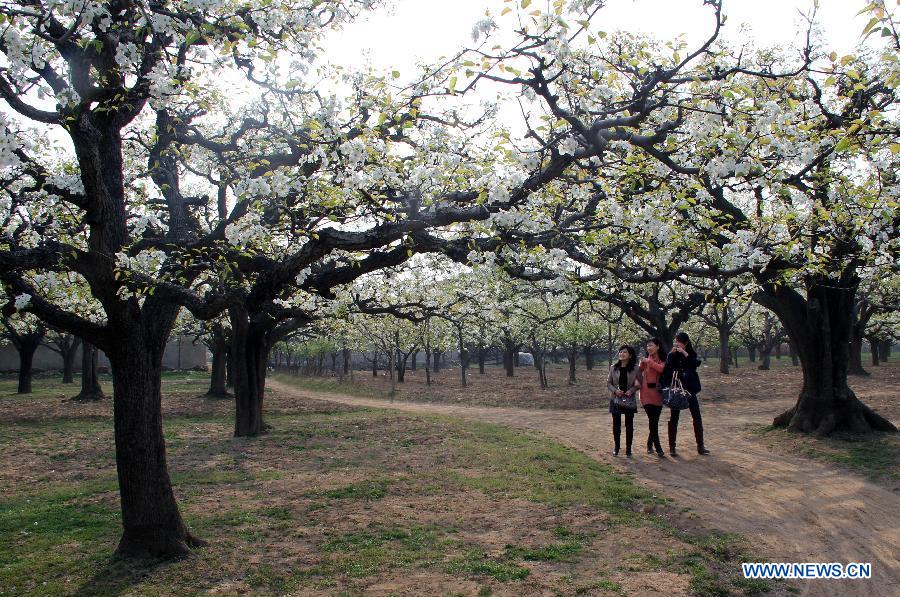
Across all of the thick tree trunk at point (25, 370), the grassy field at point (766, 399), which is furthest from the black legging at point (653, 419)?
the thick tree trunk at point (25, 370)

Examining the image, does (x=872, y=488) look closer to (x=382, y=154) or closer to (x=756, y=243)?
(x=756, y=243)

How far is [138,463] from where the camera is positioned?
605 centimetres

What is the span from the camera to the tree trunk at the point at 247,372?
Result: 14137 millimetres

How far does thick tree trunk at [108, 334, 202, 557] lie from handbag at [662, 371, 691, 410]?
7493 mm

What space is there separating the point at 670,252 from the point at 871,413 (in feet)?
25.0

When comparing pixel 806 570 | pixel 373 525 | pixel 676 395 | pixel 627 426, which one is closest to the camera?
pixel 806 570

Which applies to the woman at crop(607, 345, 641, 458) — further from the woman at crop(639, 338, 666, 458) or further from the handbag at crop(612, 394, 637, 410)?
the woman at crop(639, 338, 666, 458)

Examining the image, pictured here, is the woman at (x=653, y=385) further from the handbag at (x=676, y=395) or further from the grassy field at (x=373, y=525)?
the grassy field at (x=373, y=525)

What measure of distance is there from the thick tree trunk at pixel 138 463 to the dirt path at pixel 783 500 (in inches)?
230

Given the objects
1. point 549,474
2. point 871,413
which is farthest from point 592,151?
point 871,413

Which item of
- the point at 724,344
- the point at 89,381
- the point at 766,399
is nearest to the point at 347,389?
the point at 89,381

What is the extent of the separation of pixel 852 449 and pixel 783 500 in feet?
13.2

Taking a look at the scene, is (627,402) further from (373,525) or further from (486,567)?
(486,567)

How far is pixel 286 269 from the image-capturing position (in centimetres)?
590
